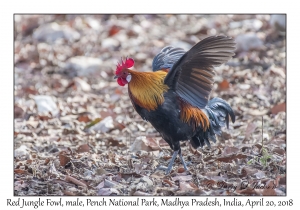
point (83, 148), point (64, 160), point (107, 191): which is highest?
point (83, 148)

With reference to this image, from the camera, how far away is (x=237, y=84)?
10.6 m

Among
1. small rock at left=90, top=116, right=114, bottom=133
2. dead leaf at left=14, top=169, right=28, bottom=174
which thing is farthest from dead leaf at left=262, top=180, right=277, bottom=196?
small rock at left=90, top=116, right=114, bottom=133

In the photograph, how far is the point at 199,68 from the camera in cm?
662

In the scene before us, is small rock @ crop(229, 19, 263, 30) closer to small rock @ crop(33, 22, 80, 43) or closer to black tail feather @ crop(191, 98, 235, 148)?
small rock @ crop(33, 22, 80, 43)

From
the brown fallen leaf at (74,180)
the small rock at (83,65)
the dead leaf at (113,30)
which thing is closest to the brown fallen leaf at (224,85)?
the small rock at (83,65)

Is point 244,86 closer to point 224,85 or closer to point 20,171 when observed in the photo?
point 224,85

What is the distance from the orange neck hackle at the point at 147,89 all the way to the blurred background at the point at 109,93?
90 cm

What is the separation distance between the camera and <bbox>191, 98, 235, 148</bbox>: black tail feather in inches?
287

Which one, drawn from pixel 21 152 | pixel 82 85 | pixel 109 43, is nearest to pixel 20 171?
pixel 21 152

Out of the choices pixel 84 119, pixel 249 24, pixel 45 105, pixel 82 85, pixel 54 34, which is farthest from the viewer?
pixel 54 34

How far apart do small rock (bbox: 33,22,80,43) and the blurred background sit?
24 mm

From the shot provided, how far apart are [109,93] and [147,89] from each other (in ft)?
13.9

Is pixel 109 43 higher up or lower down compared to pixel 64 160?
higher up

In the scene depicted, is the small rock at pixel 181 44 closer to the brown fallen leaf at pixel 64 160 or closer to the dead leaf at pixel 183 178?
the brown fallen leaf at pixel 64 160
